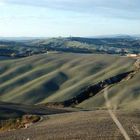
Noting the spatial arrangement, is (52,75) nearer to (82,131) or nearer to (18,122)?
(18,122)

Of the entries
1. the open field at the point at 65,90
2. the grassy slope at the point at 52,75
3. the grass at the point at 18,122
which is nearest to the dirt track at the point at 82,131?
the open field at the point at 65,90

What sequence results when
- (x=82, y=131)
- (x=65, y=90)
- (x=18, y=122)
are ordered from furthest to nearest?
(x=65, y=90), (x=18, y=122), (x=82, y=131)

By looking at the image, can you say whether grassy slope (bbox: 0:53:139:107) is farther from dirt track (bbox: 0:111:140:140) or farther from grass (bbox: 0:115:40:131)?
dirt track (bbox: 0:111:140:140)

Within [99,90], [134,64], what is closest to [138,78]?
[99,90]

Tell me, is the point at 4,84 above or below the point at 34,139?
below

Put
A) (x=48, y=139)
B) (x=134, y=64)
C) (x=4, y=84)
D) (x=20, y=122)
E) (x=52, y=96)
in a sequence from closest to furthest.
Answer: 1. (x=48, y=139)
2. (x=20, y=122)
3. (x=52, y=96)
4. (x=4, y=84)
5. (x=134, y=64)

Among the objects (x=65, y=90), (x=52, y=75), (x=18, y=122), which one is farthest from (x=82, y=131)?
(x=52, y=75)

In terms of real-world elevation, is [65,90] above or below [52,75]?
below

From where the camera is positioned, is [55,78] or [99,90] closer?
[99,90]

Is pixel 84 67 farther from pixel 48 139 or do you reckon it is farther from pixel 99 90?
pixel 48 139
